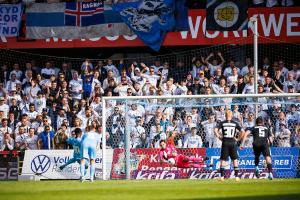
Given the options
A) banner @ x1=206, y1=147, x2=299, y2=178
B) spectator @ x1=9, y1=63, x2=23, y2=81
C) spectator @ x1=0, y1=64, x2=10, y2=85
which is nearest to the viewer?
banner @ x1=206, y1=147, x2=299, y2=178

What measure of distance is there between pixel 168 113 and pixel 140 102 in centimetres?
94

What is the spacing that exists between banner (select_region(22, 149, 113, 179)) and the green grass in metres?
3.97

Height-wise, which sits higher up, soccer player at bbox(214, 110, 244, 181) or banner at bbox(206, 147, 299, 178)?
soccer player at bbox(214, 110, 244, 181)

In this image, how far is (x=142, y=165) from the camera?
82.5 feet

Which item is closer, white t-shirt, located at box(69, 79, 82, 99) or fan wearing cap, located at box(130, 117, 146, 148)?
fan wearing cap, located at box(130, 117, 146, 148)

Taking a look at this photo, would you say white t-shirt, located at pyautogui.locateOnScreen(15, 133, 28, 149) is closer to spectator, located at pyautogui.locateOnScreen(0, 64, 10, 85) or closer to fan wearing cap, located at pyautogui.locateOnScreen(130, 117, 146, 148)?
spectator, located at pyautogui.locateOnScreen(0, 64, 10, 85)

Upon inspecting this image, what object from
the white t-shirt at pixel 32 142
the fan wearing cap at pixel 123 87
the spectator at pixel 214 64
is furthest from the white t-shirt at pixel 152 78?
the white t-shirt at pixel 32 142

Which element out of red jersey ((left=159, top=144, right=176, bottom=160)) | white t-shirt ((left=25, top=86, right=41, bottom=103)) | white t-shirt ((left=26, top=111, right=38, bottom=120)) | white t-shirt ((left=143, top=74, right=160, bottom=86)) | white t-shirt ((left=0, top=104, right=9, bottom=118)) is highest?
white t-shirt ((left=143, top=74, right=160, bottom=86))

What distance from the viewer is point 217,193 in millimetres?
18125

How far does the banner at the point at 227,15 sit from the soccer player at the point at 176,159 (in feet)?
18.4

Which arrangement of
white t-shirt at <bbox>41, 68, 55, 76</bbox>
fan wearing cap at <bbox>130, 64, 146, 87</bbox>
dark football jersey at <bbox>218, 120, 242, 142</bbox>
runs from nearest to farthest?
dark football jersey at <bbox>218, 120, 242, 142</bbox> → fan wearing cap at <bbox>130, 64, 146, 87</bbox> → white t-shirt at <bbox>41, 68, 55, 76</bbox>

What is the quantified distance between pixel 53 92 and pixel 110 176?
4.59 meters

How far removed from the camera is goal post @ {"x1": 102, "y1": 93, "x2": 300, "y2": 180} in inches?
985

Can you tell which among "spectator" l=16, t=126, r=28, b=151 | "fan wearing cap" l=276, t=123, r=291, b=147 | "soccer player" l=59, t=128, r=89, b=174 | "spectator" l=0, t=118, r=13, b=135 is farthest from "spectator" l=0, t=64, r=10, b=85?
"fan wearing cap" l=276, t=123, r=291, b=147
